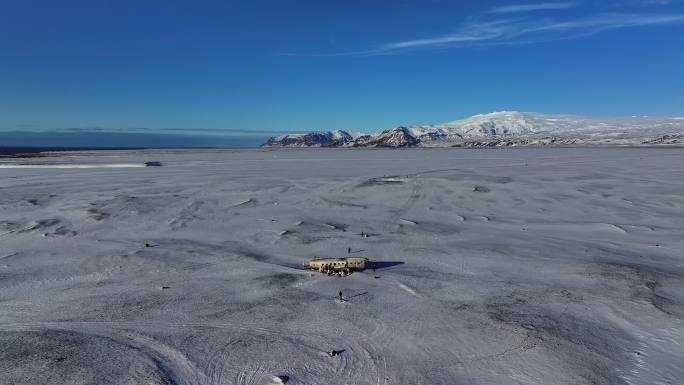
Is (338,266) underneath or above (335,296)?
above

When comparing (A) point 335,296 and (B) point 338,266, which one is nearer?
(A) point 335,296

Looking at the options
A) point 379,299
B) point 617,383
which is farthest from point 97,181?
point 617,383

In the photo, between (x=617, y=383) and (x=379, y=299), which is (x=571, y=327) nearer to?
(x=617, y=383)

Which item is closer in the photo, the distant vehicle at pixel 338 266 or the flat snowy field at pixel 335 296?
the flat snowy field at pixel 335 296

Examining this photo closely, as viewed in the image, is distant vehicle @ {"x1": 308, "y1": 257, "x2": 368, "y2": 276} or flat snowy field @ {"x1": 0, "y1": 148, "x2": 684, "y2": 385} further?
distant vehicle @ {"x1": 308, "y1": 257, "x2": 368, "y2": 276}
